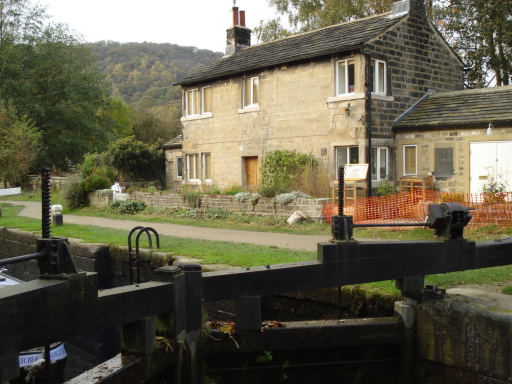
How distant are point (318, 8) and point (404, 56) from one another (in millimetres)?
12769

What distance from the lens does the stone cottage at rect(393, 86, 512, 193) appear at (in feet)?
51.5

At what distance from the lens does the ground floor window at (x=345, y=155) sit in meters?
17.7

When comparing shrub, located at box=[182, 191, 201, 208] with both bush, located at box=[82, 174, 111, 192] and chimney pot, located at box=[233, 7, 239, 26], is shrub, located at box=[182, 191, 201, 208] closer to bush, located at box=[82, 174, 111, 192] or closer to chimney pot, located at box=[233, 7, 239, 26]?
bush, located at box=[82, 174, 111, 192]

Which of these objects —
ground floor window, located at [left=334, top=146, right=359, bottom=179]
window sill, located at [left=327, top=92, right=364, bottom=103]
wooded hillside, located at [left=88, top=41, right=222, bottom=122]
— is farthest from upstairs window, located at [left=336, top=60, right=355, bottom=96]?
wooded hillside, located at [left=88, top=41, right=222, bottom=122]

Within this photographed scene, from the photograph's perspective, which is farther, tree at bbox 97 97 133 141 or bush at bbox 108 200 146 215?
tree at bbox 97 97 133 141

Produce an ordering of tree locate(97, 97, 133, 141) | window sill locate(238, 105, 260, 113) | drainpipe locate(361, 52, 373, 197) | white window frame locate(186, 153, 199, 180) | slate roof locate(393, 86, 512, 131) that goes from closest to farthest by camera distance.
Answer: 1. slate roof locate(393, 86, 512, 131)
2. drainpipe locate(361, 52, 373, 197)
3. window sill locate(238, 105, 260, 113)
4. white window frame locate(186, 153, 199, 180)
5. tree locate(97, 97, 133, 141)

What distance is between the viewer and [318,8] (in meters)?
30.0

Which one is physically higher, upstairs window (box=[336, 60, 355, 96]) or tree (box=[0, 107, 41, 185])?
upstairs window (box=[336, 60, 355, 96])

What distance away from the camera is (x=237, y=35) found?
2470 cm

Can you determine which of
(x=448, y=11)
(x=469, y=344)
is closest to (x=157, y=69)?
(x=448, y=11)

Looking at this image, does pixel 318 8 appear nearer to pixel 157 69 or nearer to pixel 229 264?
pixel 229 264

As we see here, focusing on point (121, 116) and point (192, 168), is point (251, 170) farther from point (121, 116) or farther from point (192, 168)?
point (121, 116)

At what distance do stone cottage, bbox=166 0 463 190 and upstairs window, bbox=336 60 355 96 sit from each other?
35 mm

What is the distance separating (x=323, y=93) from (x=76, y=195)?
10.9m
